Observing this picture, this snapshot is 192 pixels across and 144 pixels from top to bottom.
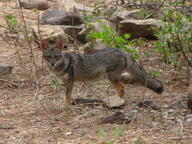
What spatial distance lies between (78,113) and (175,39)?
98.6 inches

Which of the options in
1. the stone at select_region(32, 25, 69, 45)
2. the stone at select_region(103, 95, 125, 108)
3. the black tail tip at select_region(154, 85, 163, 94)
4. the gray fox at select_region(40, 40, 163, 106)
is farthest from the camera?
the stone at select_region(32, 25, 69, 45)

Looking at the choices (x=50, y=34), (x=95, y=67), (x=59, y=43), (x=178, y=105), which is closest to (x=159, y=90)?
(x=178, y=105)

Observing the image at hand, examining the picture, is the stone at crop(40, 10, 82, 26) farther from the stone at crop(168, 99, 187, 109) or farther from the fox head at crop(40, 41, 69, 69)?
the stone at crop(168, 99, 187, 109)

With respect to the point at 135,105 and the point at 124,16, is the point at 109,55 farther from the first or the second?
the point at 124,16

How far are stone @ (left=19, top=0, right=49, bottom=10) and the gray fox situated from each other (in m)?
6.99

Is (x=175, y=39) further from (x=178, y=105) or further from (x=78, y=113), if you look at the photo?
(x=78, y=113)

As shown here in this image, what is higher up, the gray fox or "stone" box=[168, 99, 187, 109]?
the gray fox

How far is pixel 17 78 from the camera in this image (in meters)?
8.81

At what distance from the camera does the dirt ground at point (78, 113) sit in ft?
18.5

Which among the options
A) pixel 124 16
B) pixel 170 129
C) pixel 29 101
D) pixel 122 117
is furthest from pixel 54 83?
pixel 124 16

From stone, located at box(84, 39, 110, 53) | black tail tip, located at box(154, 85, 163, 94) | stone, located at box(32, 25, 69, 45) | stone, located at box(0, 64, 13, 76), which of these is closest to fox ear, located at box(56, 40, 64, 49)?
black tail tip, located at box(154, 85, 163, 94)

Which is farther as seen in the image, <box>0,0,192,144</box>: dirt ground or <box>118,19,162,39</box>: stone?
<box>118,19,162,39</box>: stone

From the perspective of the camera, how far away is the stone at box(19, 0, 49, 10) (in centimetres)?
1426

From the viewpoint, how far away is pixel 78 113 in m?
6.95
